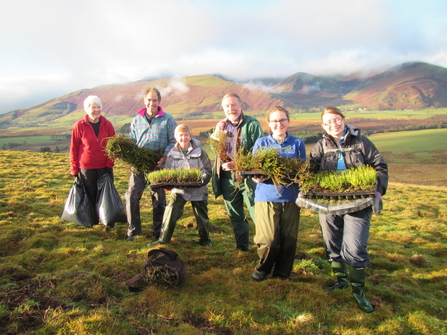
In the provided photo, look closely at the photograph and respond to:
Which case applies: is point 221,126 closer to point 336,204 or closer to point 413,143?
point 336,204

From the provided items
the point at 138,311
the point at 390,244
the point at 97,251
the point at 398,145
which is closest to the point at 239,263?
the point at 138,311

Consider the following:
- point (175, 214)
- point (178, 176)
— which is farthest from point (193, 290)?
point (178, 176)

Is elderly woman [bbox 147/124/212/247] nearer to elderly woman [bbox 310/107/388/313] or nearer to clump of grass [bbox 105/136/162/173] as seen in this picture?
clump of grass [bbox 105/136/162/173]

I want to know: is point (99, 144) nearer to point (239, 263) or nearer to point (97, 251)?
point (97, 251)

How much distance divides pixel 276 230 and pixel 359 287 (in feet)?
4.45

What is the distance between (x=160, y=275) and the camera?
4000mm

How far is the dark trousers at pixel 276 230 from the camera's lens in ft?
13.3

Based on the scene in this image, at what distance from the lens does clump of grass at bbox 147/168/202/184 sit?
5055 mm

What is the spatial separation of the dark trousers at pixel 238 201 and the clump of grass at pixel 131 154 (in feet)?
5.02

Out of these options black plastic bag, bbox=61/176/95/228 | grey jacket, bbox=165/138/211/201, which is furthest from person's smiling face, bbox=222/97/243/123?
black plastic bag, bbox=61/176/95/228

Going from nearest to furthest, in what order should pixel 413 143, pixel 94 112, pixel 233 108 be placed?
pixel 233 108 → pixel 94 112 → pixel 413 143

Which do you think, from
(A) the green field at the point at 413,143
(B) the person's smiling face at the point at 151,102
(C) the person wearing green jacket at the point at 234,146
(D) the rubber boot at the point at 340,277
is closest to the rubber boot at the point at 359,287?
(D) the rubber boot at the point at 340,277

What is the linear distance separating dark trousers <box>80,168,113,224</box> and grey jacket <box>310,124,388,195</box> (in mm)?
4580

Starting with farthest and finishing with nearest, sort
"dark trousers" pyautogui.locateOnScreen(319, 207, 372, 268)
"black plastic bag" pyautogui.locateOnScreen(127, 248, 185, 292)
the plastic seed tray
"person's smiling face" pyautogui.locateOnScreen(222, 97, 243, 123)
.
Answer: "person's smiling face" pyautogui.locateOnScreen(222, 97, 243, 123), "black plastic bag" pyautogui.locateOnScreen(127, 248, 185, 292), "dark trousers" pyautogui.locateOnScreen(319, 207, 372, 268), the plastic seed tray
